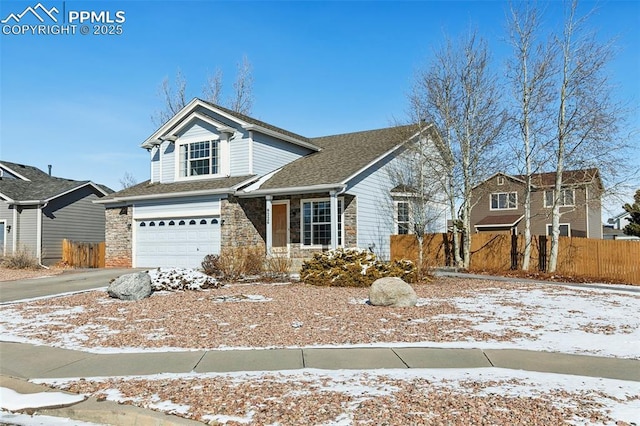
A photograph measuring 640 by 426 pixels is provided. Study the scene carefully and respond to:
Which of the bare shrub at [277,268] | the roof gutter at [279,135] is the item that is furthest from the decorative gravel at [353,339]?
the roof gutter at [279,135]

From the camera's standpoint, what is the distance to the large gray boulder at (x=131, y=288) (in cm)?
1114

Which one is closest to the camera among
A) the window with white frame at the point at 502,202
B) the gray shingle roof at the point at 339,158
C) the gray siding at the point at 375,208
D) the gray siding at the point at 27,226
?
the gray shingle roof at the point at 339,158

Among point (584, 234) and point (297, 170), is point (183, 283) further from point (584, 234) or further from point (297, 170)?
point (584, 234)

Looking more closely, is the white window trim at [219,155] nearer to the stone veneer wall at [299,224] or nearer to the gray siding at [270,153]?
the gray siding at [270,153]

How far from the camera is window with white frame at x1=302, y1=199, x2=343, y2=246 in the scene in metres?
19.5

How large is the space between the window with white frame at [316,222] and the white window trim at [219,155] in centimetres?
396

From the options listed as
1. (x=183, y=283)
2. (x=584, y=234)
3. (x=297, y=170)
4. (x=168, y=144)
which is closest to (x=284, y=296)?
(x=183, y=283)

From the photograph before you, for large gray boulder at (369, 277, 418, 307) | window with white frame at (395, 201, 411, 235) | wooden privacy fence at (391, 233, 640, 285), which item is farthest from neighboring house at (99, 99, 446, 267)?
large gray boulder at (369, 277, 418, 307)

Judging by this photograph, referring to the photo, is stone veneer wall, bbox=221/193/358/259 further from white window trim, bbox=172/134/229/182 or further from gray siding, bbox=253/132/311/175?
white window trim, bbox=172/134/229/182

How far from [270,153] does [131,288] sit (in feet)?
37.7

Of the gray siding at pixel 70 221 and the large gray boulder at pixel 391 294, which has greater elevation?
the gray siding at pixel 70 221

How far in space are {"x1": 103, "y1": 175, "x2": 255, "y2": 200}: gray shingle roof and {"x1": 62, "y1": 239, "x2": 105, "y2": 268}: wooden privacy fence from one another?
279cm

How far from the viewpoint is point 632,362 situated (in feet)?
19.6

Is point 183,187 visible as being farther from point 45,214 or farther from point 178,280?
point 45,214
